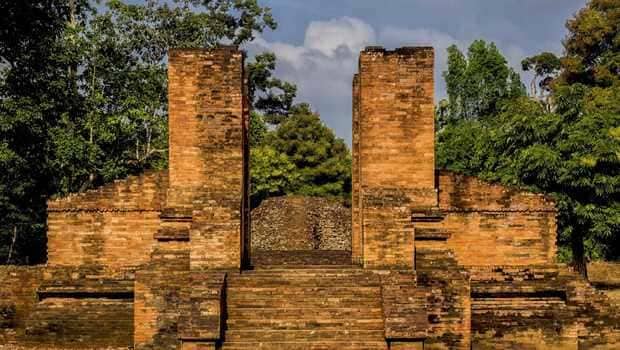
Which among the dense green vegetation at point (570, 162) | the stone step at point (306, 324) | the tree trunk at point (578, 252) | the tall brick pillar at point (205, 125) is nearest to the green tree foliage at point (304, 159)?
the dense green vegetation at point (570, 162)

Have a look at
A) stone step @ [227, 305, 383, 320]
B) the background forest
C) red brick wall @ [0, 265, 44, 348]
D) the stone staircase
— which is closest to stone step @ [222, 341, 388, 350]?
the stone staircase

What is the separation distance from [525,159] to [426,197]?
7.73 metres

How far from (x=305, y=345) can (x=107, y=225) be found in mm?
4824

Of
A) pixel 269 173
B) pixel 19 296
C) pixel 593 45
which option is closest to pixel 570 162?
pixel 19 296

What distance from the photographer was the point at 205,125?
1140 centimetres

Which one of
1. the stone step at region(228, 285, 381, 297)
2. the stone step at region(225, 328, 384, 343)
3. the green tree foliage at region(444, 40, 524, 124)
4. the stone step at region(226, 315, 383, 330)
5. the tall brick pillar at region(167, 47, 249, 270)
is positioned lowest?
the stone step at region(225, 328, 384, 343)

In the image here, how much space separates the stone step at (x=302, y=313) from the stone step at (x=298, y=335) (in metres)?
0.29

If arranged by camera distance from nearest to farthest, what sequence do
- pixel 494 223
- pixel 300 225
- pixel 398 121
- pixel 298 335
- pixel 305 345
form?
pixel 305 345, pixel 298 335, pixel 398 121, pixel 494 223, pixel 300 225

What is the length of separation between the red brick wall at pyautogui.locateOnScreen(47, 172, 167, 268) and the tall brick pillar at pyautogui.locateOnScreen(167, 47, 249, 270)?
1.47m

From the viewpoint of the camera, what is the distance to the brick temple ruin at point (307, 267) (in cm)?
1011

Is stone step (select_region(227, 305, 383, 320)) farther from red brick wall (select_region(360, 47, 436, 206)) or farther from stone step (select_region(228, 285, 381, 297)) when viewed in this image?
red brick wall (select_region(360, 47, 436, 206))

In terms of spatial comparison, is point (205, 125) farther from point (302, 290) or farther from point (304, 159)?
point (304, 159)

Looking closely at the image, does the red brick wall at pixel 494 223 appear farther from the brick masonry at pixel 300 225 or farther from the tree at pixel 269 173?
the tree at pixel 269 173

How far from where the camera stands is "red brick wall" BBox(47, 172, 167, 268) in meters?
12.8
